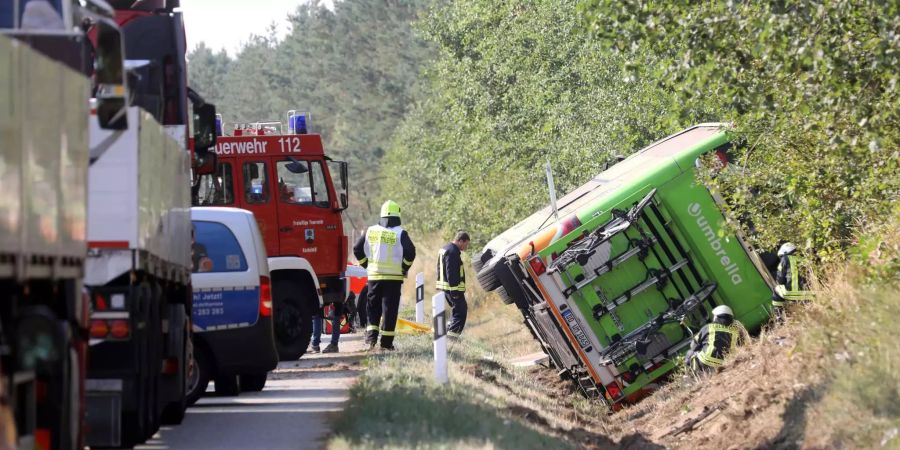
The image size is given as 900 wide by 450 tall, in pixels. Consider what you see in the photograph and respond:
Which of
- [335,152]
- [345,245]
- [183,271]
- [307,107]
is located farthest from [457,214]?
[307,107]

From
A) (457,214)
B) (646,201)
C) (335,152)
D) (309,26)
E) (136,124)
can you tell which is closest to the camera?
(136,124)

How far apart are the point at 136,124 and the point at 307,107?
91.2 metres

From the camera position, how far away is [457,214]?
131 ft

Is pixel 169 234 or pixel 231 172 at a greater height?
pixel 231 172

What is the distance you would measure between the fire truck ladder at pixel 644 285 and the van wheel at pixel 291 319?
408cm

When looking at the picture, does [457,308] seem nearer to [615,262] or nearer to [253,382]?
[615,262]

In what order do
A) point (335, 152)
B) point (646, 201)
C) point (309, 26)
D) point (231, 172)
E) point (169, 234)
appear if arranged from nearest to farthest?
1. point (169, 234)
2. point (646, 201)
3. point (231, 172)
4. point (335, 152)
5. point (309, 26)

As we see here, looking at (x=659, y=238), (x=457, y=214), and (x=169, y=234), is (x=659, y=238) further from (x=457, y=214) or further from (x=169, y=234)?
(x=457, y=214)

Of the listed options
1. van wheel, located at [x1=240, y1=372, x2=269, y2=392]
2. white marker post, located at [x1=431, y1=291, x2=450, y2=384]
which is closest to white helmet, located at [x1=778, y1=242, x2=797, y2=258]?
white marker post, located at [x1=431, y1=291, x2=450, y2=384]

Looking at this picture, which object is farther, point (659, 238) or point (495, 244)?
point (495, 244)

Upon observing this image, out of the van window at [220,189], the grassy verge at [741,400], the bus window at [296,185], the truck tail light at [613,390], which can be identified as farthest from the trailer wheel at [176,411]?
the bus window at [296,185]

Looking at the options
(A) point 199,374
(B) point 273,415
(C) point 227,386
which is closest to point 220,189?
(C) point 227,386

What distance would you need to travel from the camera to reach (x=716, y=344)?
1530 cm

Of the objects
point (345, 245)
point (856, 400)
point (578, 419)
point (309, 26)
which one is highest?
point (309, 26)
